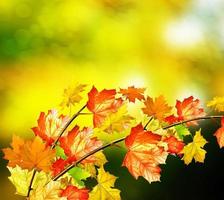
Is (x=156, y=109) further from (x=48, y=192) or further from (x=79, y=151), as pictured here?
(x=48, y=192)

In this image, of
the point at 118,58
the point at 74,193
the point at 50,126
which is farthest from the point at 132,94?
the point at 118,58

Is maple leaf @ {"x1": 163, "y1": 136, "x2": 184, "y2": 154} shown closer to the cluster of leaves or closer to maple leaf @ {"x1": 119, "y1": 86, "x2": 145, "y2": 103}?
the cluster of leaves

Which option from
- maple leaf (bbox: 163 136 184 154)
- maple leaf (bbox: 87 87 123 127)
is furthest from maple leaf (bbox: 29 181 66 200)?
maple leaf (bbox: 163 136 184 154)

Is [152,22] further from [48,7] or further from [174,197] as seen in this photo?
[174,197]

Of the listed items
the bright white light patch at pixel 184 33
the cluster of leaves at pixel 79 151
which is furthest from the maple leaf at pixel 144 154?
the bright white light patch at pixel 184 33

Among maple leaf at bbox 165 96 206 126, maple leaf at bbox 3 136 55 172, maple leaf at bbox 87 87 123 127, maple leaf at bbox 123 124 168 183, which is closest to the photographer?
maple leaf at bbox 3 136 55 172

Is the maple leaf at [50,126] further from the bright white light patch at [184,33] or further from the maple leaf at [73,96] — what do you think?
the bright white light patch at [184,33]
